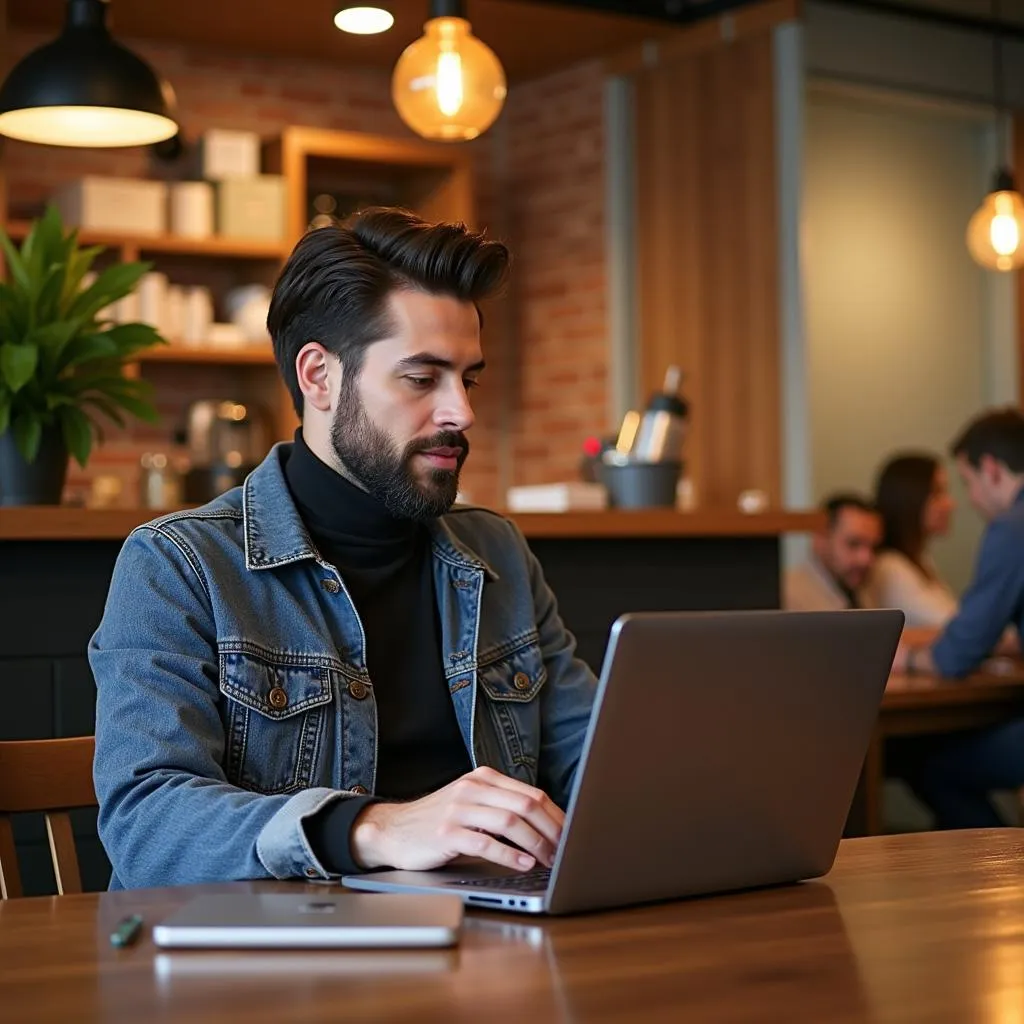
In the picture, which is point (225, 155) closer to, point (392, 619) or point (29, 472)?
point (29, 472)

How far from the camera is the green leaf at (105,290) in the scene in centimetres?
313

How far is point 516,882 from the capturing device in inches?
54.4

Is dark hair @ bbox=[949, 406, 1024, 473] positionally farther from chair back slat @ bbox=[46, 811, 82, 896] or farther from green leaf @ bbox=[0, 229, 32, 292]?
chair back slat @ bbox=[46, 811, 82, 896]

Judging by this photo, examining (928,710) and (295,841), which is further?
(928,710)

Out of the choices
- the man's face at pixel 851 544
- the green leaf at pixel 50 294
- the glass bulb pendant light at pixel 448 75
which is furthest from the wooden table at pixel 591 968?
the man's face at pixel 851 544

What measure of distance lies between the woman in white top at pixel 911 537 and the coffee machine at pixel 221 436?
81.3 inches

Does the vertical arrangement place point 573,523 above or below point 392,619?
above

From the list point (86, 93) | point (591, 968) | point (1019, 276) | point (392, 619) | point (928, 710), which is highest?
point (1019, 276)

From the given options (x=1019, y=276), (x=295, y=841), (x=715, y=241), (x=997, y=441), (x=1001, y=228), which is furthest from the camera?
(x=1019, y=276)

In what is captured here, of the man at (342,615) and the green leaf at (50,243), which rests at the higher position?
the green leaf at (50,243)

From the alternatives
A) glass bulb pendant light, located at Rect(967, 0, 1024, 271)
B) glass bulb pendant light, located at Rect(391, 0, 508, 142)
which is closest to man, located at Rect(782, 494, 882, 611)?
glass bulb pendant light, located at Rect(967, 0, 1024, 271)

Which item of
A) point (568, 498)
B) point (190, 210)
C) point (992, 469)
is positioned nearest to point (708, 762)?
point (568, 498)

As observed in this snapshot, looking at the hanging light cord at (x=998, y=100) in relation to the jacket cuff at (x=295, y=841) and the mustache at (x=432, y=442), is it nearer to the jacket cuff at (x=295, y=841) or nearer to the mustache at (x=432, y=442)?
the mustache at (x=432, y=442)

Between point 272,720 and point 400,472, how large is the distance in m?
0.34
